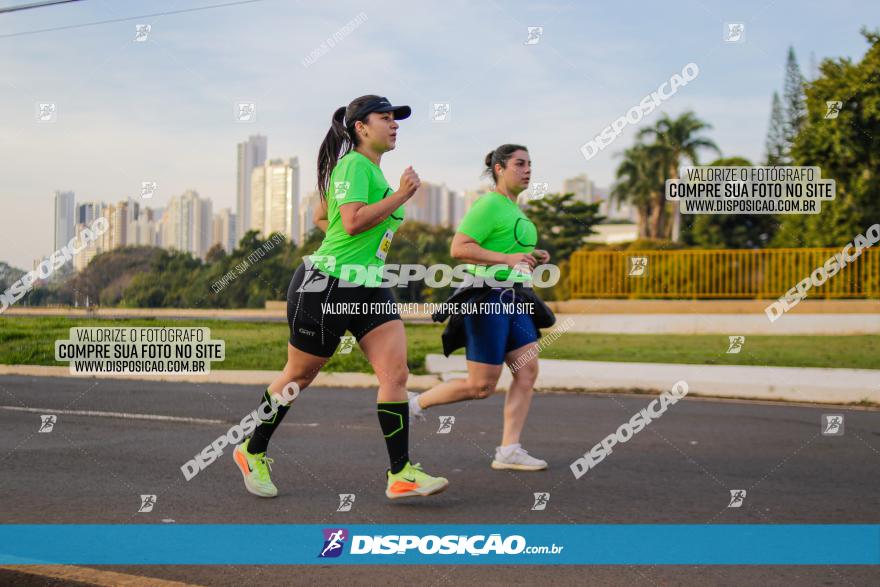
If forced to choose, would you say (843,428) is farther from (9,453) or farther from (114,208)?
(114,208)

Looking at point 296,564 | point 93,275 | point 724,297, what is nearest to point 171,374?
point 93,275

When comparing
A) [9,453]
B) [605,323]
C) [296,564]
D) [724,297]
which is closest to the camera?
[296,564]

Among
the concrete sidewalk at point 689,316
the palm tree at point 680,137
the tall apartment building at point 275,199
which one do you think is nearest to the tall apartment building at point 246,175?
the tall apartment building at point 275,199

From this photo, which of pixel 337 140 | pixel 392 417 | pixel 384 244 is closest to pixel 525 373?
pixel 392 417

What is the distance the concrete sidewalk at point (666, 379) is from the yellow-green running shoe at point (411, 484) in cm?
608

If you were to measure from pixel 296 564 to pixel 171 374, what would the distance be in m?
9.23

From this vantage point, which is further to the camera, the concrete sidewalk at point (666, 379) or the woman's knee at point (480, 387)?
the concrete sidewalk at point (666, 379)

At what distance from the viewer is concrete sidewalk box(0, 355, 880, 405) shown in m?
9.70

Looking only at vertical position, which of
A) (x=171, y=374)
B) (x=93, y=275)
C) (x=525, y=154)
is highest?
(x=525, y=154)

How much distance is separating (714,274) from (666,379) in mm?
11334

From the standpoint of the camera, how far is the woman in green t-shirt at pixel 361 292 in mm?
4730

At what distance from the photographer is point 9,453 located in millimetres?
6418

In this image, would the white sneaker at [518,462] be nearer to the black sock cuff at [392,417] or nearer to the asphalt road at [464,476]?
the asphalt road at [464,476]

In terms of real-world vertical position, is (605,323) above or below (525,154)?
below
